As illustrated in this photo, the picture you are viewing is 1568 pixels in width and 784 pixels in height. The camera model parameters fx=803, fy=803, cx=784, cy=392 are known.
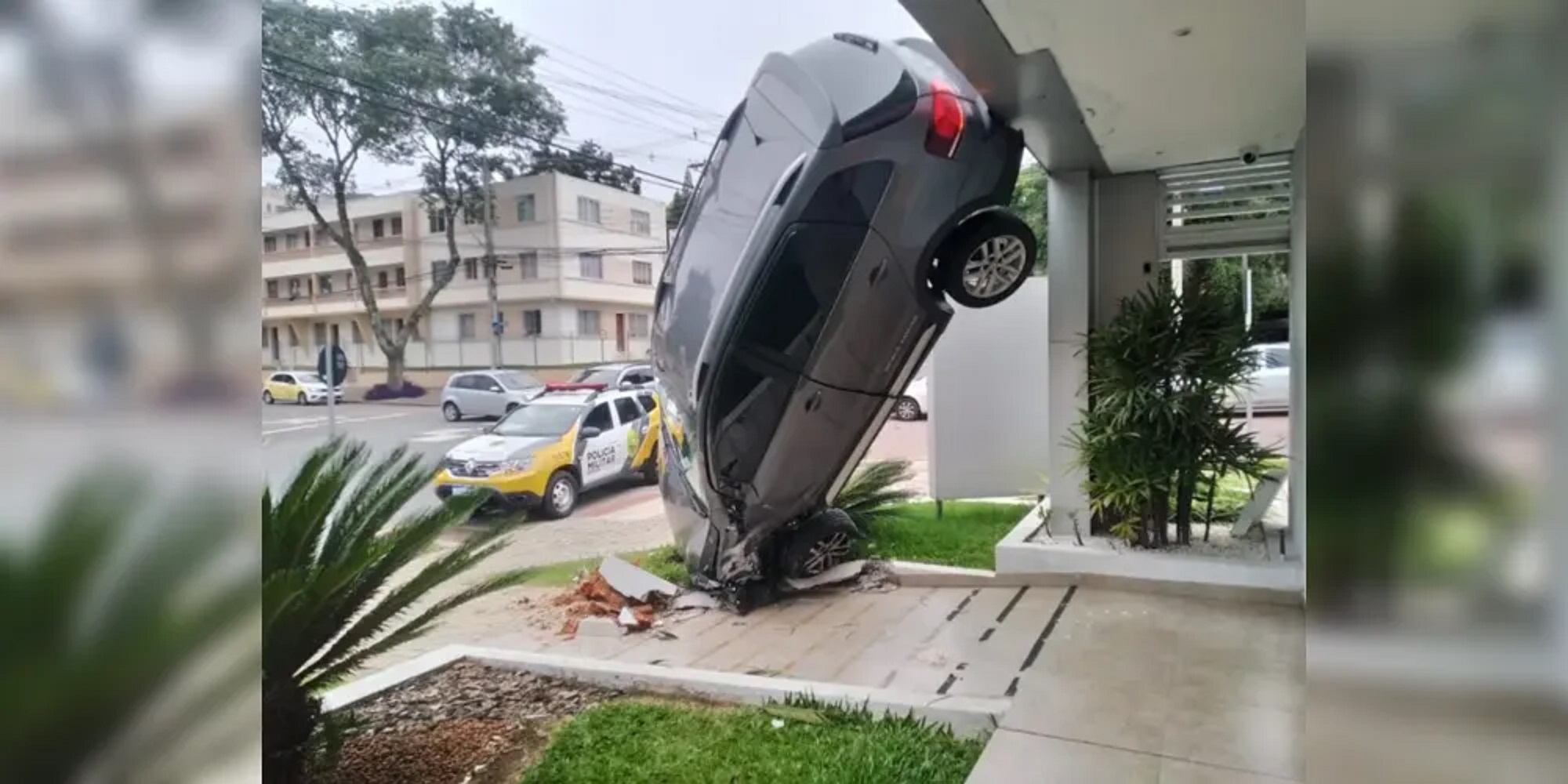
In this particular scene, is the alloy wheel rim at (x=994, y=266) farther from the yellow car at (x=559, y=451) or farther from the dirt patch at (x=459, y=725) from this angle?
the dirt patch at (x=459, y=725)

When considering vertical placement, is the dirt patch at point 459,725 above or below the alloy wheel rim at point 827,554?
below

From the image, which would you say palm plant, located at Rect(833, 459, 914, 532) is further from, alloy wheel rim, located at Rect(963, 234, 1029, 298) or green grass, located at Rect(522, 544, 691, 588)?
alloy wheel rim, located at Rect(963, 234, 1029, 298)

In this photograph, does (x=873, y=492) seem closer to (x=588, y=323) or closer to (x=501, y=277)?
(x=588, y=323)

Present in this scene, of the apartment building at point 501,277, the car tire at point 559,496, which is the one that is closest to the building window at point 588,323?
the apartment building at point 501,277

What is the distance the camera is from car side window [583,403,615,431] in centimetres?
452

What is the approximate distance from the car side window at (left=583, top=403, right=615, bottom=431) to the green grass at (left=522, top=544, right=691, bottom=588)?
74 cm

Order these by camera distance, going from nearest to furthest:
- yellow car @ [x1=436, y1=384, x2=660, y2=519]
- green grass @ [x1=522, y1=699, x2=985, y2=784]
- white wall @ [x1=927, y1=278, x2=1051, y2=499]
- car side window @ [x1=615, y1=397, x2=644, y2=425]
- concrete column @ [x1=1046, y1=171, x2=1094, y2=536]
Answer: green grass @ [x1=522, y1=699, x2=985, y2=784]
yellow car @ [x1=436, y1=384, x2=660, y2=519]
concrete column @ [x1=1046, y1=171, x2=1094, y2=536]
car side window @ [x1=615, y1=397, x2=644, y2=425]
white wall @ [x1=927, y1=278, x2=1051, y2=499]

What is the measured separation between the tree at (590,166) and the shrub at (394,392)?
1144mm

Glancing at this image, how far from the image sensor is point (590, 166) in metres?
3.94

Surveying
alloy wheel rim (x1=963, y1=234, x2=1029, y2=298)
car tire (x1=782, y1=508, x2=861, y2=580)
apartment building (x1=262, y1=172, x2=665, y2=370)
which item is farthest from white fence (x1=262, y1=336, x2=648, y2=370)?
alloy wheel rim (x1=963, y1=234, x2=1029, y2=298)

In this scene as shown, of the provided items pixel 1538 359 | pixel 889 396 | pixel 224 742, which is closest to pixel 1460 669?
pixel 1538 359

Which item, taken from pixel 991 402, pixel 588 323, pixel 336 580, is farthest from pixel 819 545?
pixel 336 580

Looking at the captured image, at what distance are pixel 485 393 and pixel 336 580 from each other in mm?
1502

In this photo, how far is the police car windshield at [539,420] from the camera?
12.2ft
